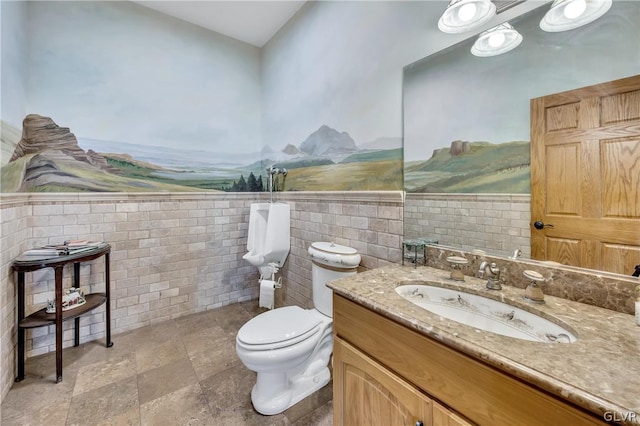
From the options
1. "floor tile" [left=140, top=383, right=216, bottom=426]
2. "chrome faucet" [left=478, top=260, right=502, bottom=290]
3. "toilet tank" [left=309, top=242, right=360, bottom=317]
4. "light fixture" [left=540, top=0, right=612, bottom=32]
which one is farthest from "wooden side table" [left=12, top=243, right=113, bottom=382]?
"light fixture" [left=540, top=0, right=612, bottom=32]

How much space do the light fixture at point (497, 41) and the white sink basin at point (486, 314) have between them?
1082mm

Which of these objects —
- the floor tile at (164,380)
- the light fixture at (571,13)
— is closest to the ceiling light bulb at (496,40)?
the light fixture at (571,13)

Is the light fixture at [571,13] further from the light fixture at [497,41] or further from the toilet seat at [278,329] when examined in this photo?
the toilet seat at [278,329]

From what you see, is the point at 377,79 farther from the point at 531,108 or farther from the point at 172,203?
the point at 172,203

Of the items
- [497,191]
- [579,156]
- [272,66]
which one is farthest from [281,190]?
[579,156]

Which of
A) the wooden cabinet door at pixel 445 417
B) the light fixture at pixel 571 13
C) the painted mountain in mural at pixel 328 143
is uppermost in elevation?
the light fixture at pixel 571 13

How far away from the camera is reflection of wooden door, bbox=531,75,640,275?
840mm

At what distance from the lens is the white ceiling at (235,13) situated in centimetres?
228

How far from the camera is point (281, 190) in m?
2.62

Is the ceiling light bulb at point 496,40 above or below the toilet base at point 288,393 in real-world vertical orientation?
above

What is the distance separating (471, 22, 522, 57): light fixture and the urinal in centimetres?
179

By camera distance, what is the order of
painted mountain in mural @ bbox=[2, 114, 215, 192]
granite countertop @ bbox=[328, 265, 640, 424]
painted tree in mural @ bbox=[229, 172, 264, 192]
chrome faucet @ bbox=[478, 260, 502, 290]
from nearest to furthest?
granite countertop @ bbox=[328, 265, 640, 424] < chrome faucet @ bbox=[478, 260, 502, 290] < painted mountain in mural @ bbox=[2, 114, 215, 192] < painted tree in mural @ bbox=[229, 172, 264, 192]

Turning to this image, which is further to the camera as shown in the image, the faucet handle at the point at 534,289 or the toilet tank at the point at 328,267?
the toilet tank at the point at 328,267

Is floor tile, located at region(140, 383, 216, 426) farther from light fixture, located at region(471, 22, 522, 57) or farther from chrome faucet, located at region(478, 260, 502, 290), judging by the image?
light fixture, located at region(471, 22, 522, 57)
